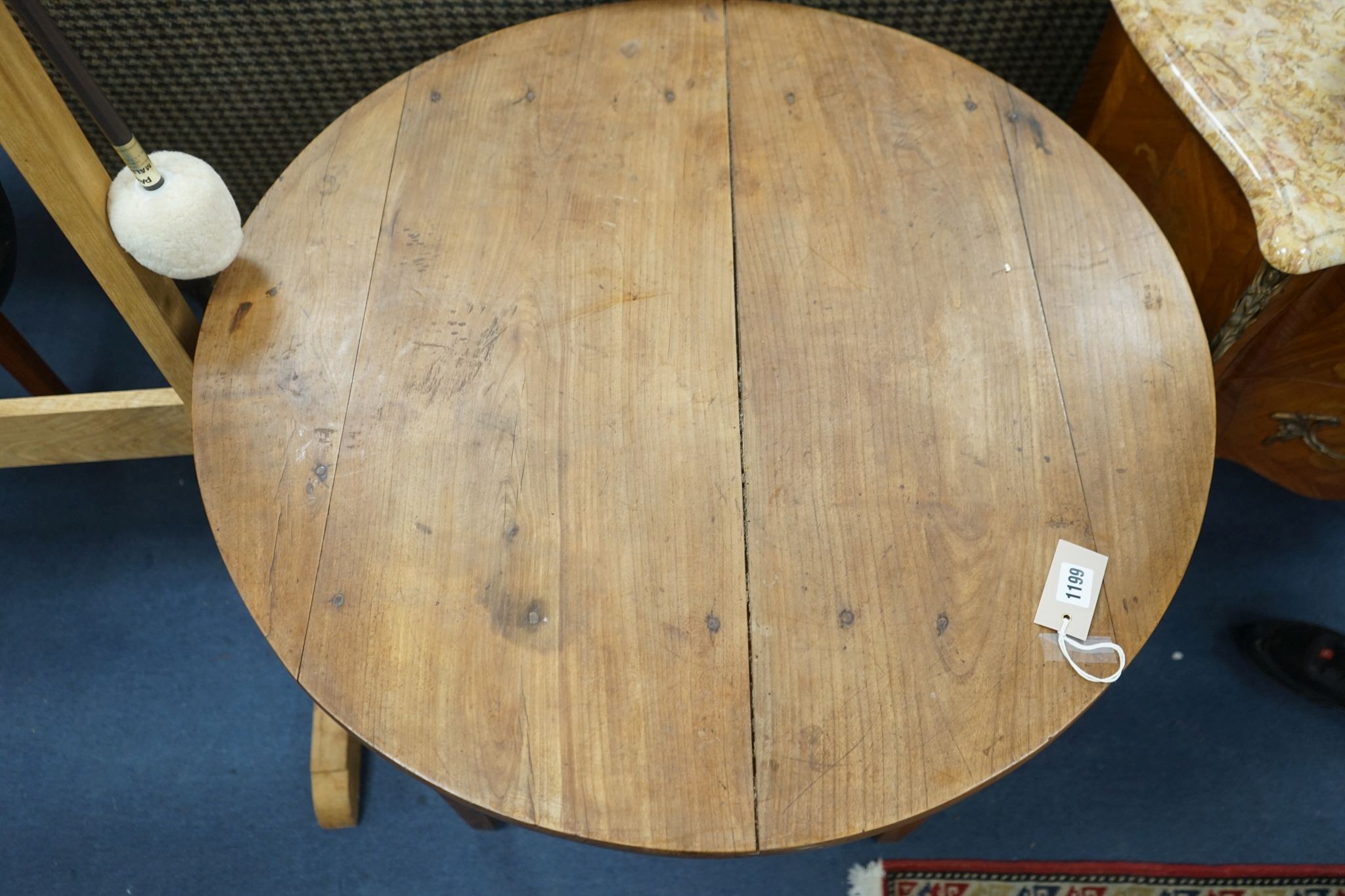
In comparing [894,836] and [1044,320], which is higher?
[1044,320]

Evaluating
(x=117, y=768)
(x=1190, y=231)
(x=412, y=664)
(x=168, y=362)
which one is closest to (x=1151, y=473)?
(x=1190, y=231)

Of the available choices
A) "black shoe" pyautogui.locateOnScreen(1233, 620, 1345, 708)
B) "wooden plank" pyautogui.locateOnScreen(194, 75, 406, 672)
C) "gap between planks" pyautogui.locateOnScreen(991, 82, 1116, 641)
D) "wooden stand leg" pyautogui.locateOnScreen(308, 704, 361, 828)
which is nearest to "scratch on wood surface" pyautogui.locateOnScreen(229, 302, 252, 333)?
"wooden plank" pyautogui.locateOnScreen(194, 75, 406, 672)

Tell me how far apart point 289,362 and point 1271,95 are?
104cm

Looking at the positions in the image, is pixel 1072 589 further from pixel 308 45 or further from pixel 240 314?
pixel 308 45

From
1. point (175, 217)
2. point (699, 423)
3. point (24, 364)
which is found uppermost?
point (175, 217)

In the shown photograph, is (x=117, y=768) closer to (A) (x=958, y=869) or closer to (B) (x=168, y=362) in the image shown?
(B) (x=168, y=362)

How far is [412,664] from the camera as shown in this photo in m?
0.73

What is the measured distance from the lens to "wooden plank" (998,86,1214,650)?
771 mm

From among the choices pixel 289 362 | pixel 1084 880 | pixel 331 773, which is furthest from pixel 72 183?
pixel 1084 880

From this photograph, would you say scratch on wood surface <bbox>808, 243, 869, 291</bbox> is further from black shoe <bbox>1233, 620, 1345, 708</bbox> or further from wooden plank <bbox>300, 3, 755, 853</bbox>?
black shoe <bbox>1233, 620, 1345, 708</bbox>

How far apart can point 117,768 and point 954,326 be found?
125cm

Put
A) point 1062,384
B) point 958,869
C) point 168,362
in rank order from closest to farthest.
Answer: point 1062,384 < point 168,362 < point 958,869

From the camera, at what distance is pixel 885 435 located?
2.68 ft

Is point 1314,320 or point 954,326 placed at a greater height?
point 954,326
